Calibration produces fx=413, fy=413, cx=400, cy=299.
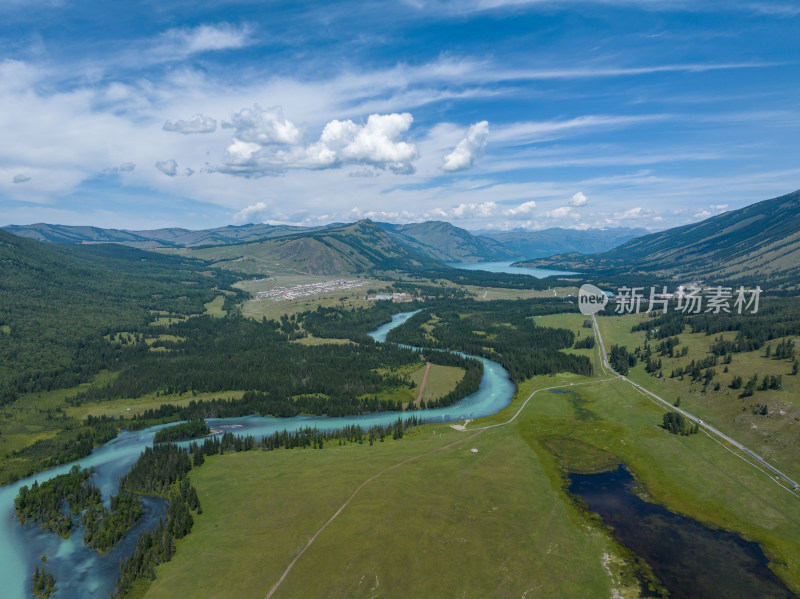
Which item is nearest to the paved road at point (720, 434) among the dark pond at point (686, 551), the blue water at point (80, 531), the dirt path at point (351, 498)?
the dark pond at point (686, 551)

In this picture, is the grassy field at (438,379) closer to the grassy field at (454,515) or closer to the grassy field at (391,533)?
the grassy field at (454,515)

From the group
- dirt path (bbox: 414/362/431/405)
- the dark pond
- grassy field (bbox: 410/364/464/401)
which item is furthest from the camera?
grassy field (bbox: 410/364/464/401)

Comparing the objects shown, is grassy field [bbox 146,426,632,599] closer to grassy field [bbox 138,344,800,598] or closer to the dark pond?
grassy field [bbox 138,344,800,598]

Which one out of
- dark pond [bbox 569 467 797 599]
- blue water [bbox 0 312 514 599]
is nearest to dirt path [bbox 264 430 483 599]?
blue water [bbox 0 312 514 599]

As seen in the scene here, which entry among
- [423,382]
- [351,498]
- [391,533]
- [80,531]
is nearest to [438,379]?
[423,382]

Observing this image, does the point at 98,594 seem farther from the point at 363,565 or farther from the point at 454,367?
the point at 454,367

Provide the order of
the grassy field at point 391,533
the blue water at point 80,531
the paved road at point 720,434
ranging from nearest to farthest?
the grassy field at point 391,533, the blue water at point 80,531, the paved road at point 720,434
